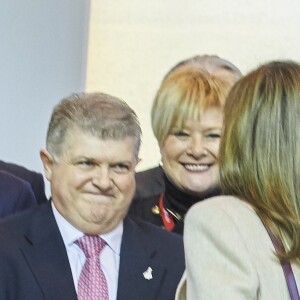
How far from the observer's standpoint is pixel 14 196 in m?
2.34

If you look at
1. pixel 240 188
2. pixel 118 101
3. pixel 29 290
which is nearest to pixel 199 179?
pixel 118 101

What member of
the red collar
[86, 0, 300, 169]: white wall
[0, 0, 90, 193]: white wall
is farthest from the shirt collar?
[86, 0, 300, 169]: white wall

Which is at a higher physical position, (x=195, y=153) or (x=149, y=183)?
(x=195, y=153)

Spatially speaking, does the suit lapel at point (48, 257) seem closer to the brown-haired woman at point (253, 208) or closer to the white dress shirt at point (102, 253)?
the white dress shirt at point (102, 253)

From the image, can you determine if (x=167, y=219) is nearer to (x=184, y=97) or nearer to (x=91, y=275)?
(x=184, y=97)

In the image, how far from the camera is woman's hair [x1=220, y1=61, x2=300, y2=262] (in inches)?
58.7

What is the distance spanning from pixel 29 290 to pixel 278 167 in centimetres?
74

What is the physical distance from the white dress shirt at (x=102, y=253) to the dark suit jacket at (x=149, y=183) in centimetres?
61

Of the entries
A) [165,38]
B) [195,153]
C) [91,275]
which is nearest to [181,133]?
[195,153]

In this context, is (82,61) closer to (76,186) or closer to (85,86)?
(85,86)

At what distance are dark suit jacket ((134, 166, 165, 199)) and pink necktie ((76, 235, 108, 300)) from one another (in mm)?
655

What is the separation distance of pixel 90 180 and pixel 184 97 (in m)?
0.59

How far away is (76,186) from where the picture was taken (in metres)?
2.06

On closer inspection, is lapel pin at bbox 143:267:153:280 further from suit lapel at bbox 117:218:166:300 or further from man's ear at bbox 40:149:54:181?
man's ear at bbox 40:149:54:181
